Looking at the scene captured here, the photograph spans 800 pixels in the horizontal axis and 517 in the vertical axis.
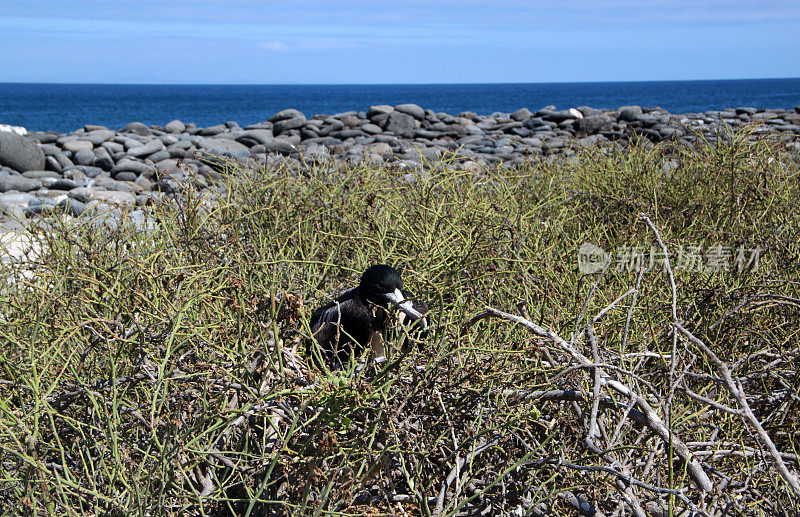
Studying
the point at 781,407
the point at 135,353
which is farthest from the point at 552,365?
the point at 135,353

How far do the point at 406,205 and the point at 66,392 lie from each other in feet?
6.14

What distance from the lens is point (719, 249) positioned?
10.2 ft

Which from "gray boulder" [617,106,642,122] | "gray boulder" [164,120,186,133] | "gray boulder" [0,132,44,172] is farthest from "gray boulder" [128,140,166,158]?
"gray boulder" [617,106,642,122]

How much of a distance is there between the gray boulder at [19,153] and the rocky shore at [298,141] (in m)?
0.02

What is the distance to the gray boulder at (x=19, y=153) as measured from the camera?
12047 mm

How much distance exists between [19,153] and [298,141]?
5546mm

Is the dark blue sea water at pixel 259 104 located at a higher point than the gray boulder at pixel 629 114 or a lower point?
lower

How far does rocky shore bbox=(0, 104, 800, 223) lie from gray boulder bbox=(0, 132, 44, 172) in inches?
0.7

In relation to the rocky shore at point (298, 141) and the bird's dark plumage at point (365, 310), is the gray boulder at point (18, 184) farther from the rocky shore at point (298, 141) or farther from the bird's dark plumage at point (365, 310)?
the bird's dark plumage at point (365, 310)

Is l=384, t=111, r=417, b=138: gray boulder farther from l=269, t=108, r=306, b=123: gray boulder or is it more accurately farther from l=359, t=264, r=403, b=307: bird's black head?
l=359, t=264, r=403, b=307: bird's black head

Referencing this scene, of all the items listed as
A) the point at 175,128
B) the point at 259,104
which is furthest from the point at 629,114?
the point at 259,104

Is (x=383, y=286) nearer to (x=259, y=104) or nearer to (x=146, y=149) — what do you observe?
(x=146, y=149)

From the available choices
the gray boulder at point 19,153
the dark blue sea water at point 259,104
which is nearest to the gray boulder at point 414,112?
the gray boulder at point 19,153

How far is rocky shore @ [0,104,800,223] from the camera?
10.6 meters
